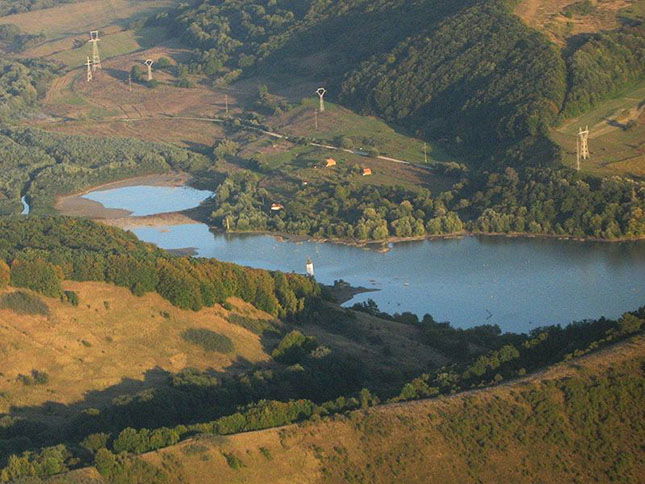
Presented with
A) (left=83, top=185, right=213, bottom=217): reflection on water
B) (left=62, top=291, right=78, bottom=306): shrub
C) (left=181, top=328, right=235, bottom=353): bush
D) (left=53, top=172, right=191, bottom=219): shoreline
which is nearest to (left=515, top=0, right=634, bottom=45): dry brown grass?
(left=83, top=185, right=213, bottom=217): reflection on water

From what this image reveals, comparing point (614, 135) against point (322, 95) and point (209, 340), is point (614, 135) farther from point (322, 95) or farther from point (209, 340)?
point (209, 340)

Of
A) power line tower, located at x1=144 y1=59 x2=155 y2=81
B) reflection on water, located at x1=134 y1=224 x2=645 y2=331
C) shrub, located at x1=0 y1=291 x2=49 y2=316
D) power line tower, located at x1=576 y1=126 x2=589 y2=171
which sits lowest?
power line tower, located at x1=144 y1=59 x2=155 y2=81

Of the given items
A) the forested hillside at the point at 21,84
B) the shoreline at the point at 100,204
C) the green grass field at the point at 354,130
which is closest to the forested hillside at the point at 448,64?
the green grass field at the point at 354,130

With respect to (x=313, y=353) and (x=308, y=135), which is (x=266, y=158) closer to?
(x=308, y=135)

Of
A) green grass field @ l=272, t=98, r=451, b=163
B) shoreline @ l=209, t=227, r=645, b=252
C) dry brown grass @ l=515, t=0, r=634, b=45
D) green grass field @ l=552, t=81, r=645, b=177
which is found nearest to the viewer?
shoreline @ l=209, t=227, r=645, b=252

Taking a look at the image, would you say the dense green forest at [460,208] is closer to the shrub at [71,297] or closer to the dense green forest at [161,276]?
the dense green forest at [161,276]

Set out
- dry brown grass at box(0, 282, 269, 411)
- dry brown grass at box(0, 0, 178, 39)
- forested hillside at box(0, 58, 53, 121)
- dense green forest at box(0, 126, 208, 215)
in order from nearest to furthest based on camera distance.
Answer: dry brown grass at box(0, 282, 269, 411)
dense green forest at box(0, 126, 208, 215)
forested hillside at box(0, 58, 53, 121)
dry brown grass at box(0, 0, 178, 39)

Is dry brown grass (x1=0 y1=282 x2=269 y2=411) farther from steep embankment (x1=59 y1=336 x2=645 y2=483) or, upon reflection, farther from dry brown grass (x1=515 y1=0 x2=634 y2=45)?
dry brown grass (x1=515 y1=0 x2=634 y2=45)
